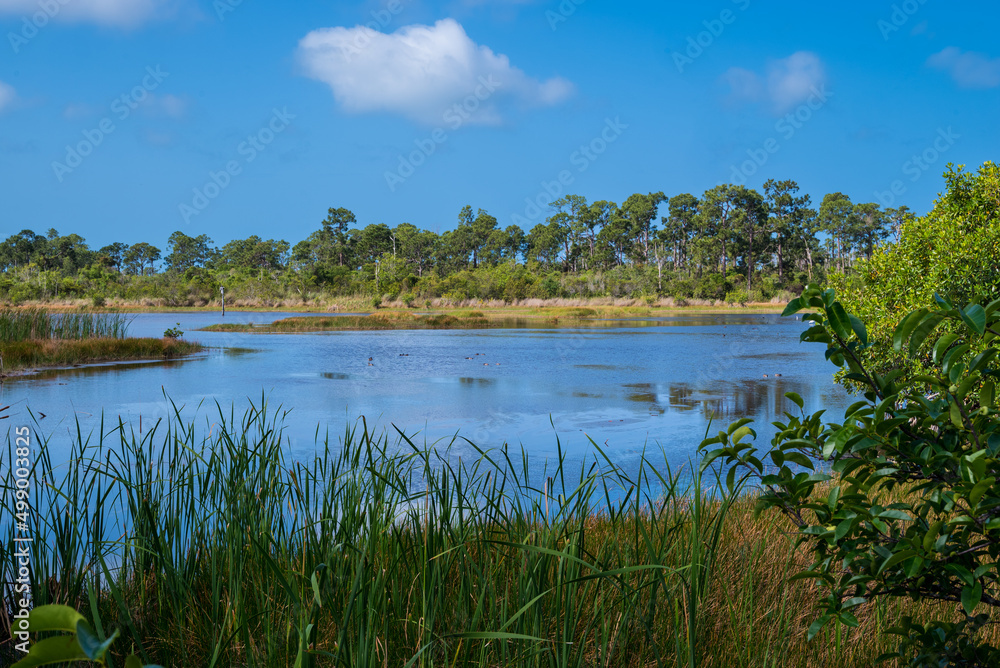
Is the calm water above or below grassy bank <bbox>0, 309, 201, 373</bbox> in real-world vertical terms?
below

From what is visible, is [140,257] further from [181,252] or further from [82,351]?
[82,351]

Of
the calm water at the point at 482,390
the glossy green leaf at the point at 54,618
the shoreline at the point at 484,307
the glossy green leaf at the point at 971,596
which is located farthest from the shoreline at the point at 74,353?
the shoreline at the point at 484,307

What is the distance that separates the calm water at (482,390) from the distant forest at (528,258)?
31.4 meters

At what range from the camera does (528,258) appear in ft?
267

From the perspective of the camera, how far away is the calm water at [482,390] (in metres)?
6.86

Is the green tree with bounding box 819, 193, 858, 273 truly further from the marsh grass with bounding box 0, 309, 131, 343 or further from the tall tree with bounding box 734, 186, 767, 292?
the marsh grass with bounding box 0, 309, 131, 343

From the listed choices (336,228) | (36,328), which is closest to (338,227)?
(336,228)

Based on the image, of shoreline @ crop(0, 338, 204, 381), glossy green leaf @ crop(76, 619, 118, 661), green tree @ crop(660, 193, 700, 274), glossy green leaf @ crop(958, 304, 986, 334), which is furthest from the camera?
green tree @ crop(660, 193, 700, 274)

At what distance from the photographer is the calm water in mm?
6863

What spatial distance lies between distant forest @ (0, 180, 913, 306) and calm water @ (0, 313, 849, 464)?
3136 cm

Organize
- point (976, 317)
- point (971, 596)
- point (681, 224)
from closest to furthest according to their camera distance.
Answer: point (976, 317) < point (971, 596) < point (681, 224)

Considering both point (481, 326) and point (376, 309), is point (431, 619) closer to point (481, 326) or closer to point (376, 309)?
point (481, 326)

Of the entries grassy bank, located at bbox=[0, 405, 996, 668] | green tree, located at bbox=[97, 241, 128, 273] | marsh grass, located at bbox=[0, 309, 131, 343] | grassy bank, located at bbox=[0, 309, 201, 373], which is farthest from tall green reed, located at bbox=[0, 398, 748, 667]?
green tree, located at bbox=[97, 241, 128, 273]

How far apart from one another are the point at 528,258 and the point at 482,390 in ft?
235
